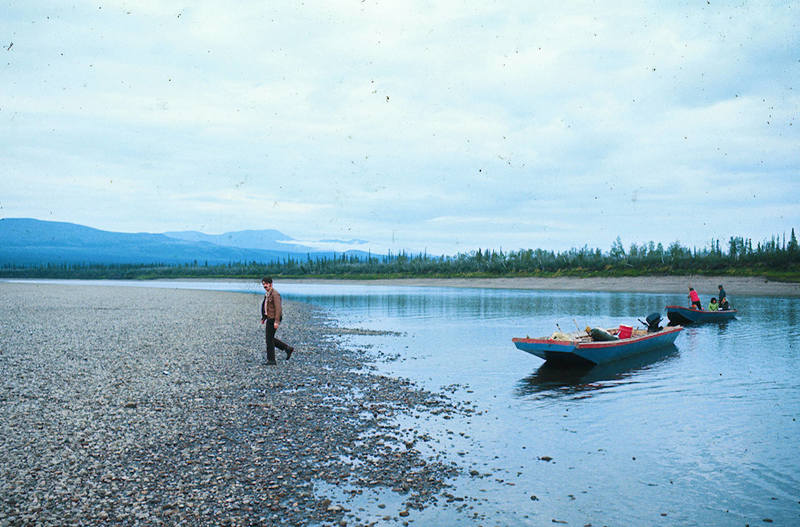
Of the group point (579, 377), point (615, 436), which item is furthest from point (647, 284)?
point (615, 436)

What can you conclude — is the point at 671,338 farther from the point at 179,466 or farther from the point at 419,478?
the point at 179,466

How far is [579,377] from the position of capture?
65.6ft

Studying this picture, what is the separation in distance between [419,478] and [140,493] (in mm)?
4178

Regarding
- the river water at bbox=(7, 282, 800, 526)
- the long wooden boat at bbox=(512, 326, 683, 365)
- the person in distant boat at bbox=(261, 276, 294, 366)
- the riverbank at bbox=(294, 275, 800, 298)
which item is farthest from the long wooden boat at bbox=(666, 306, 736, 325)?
the riverbank at bbox=(294, 275, 800, 298)

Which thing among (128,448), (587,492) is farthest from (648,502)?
(128,448)

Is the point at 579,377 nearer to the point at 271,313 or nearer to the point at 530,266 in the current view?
the point at 271,313

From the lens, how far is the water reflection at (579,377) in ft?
57.5

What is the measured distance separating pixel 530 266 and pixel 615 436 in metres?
104

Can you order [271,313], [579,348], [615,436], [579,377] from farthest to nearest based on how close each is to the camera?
[579,348] → [579,377] → [271,313] → [615,436]

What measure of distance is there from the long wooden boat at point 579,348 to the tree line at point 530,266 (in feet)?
228

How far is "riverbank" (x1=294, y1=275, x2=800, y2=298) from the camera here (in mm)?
74812

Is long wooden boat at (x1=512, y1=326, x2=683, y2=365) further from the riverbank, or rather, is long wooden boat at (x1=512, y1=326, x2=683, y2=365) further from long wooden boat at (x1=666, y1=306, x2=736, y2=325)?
the riverbank

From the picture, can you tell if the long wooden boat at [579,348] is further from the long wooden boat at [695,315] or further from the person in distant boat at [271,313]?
the long wooden boat at [695,315]

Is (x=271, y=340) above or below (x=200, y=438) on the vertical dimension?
above
